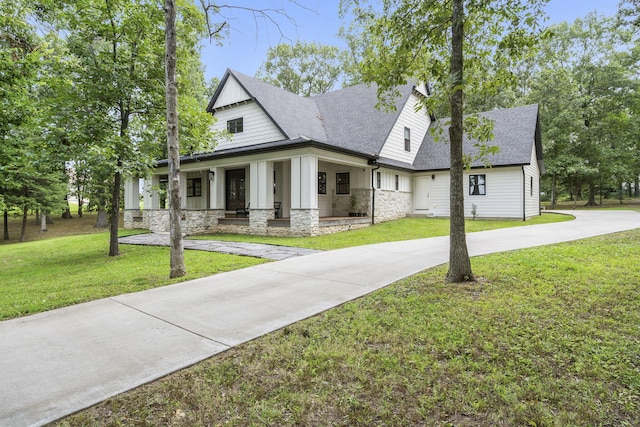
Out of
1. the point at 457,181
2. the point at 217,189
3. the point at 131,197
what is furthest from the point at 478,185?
the point at 131,197

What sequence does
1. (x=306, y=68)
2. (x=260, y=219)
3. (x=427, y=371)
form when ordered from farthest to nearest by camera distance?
(x=306, y=68), (x=260, y=219), (x=427, y=371)

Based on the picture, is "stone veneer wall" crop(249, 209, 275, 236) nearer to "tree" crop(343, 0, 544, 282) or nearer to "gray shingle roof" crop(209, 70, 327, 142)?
"gray shingle roof" crop(209, 70, 327, 142)

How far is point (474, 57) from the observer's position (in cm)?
558

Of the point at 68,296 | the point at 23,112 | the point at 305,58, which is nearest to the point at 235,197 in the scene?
the point at 23,112

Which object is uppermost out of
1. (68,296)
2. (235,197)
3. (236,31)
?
(236,31)

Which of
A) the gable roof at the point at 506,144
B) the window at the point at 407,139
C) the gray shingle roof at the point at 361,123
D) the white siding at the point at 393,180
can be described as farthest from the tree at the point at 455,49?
the window at the point at 407,139

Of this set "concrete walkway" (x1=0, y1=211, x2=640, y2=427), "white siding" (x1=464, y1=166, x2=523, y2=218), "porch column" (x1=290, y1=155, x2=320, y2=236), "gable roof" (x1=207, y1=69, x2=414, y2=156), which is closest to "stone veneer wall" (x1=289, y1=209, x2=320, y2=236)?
"porch column" (x1=290, y1=155, x2=320, y2=236)

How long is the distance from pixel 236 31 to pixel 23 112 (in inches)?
198

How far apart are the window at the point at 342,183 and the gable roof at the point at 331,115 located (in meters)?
1.42

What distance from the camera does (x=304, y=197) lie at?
12.5 meters

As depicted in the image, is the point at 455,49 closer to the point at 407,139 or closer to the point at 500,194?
the point at 500,194

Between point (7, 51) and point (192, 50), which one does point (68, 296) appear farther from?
point (192, 50)

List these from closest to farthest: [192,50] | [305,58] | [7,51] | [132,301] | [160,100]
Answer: [132,301], [7,51], [160,100], [192,50], [305,58]

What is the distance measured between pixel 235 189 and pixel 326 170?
16.1 feet
